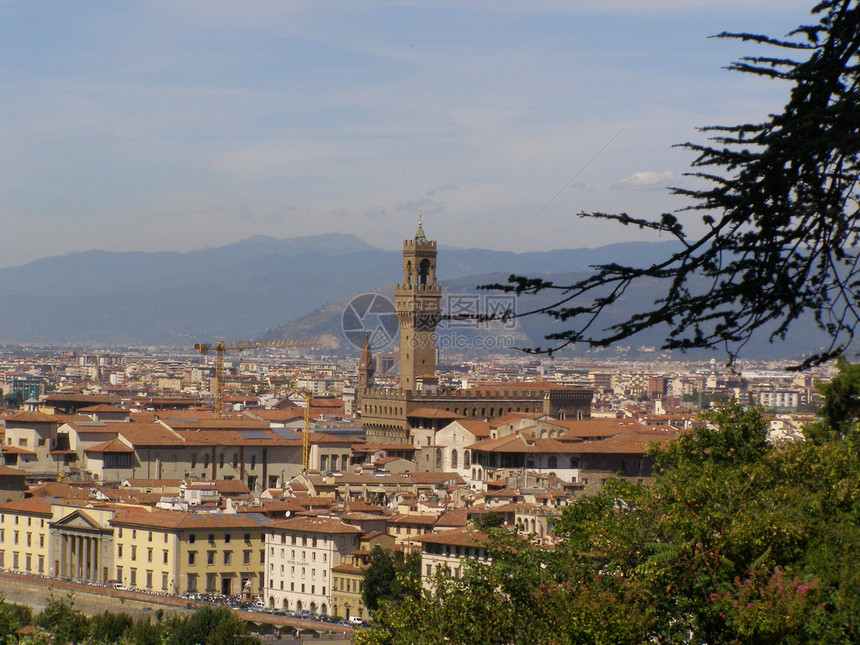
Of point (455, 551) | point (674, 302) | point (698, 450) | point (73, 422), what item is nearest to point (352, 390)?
point (73, 422)

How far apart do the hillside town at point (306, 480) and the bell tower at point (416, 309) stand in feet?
0.41

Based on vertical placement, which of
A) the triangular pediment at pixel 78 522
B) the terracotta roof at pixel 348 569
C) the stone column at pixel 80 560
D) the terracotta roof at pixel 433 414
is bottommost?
the stone column at pixel 80 560

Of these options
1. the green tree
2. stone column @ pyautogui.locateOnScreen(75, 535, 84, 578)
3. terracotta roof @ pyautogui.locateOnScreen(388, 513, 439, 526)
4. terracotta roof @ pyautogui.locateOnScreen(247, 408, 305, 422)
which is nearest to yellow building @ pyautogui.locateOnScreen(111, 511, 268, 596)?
stone column @ pyautogui.locateOnScreen(75, 535, 84, 578)

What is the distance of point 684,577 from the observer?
62.1ft

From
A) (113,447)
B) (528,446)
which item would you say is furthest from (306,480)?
(113,447)

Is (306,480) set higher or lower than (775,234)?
lower

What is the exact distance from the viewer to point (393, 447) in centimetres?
7838

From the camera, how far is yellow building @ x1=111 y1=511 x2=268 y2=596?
54.2m

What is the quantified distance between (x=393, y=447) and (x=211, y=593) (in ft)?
82.0

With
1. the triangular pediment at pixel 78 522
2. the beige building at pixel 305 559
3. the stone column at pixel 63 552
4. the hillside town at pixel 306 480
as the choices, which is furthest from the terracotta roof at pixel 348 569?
the stone column at pixel 63 552

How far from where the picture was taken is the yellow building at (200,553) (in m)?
54.2

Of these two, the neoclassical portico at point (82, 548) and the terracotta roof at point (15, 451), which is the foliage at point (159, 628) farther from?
the terracotta roof at point (15, 451)

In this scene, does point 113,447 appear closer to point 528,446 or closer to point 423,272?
point 528,446

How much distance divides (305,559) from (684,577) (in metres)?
35.2
